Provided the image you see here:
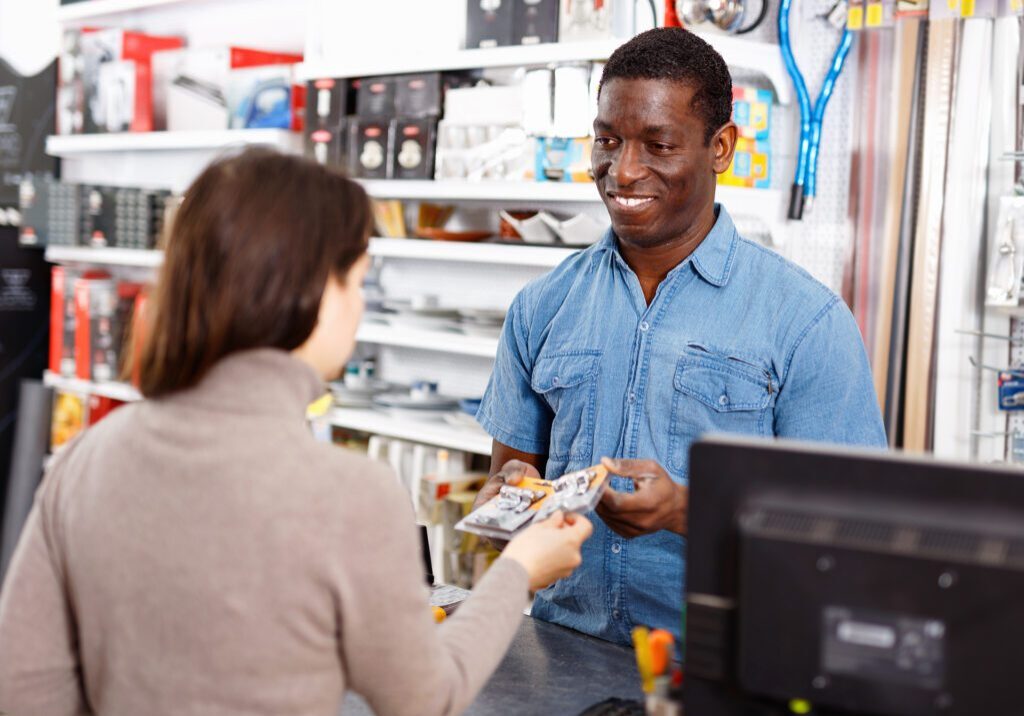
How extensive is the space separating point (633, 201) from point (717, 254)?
169mm

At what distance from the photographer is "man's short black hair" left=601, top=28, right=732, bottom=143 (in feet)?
6.86

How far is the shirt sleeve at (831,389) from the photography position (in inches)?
75.5

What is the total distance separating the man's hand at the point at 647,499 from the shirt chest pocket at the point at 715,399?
0.21 m

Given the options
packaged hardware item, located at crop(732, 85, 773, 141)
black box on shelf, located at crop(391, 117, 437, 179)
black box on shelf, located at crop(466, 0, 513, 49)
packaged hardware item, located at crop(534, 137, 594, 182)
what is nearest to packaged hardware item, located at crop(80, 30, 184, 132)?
black box on shelf, located at crop(391, 117, 437, 179)

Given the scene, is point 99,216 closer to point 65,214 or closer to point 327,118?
point 65,214

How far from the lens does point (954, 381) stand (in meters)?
3.31

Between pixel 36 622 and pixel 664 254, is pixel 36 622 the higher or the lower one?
the lower one

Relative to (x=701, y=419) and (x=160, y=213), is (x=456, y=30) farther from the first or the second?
(x=701, y=419)

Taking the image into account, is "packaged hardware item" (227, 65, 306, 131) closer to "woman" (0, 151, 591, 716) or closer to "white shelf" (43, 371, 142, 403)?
"white shelf" (43, 371, 142, 403)

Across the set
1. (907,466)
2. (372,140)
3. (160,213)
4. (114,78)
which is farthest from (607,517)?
(114,78)

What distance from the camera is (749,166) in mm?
3424

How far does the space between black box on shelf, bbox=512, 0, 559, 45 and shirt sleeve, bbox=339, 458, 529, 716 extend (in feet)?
8.37

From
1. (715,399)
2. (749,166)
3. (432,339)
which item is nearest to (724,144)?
(715,399)

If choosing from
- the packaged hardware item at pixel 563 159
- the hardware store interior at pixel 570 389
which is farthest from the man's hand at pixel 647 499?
the packaged hardware item at pixel 563 159
